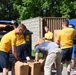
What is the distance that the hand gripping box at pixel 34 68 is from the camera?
23.4ft

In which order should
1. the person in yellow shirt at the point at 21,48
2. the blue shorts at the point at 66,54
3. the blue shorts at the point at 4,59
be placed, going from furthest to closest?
the blue shorts at the point at 66,54 < the person in yellow shirt at the point at 21,48 < the blue shorts at the point at 4,59

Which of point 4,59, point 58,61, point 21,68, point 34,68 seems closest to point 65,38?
point 58,61

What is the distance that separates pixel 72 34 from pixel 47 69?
1.76 m

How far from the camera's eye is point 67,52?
8484 millimetres

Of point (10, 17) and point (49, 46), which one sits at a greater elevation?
point (49, 46)

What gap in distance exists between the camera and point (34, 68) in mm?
7121

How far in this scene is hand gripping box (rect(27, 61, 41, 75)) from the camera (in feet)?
23.4

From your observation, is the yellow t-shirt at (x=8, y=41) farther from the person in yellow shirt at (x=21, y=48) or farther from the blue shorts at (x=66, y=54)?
the blue shorts at (x=66, y=54)

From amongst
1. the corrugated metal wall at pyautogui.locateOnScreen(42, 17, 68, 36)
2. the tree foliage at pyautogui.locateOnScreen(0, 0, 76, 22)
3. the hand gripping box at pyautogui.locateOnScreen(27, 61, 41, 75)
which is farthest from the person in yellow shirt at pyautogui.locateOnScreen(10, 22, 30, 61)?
the tree foliage at pyautogui.locateOnScreen(0, 0, 76, 22)

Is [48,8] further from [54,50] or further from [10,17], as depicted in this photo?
[54,50]

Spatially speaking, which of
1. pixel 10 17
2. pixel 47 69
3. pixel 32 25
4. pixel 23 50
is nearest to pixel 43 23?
pixel 32 25

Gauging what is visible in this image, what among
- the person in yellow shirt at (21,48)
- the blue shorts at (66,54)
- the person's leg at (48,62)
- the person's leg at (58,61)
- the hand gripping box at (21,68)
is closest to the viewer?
the hand gripping box at (21,68)

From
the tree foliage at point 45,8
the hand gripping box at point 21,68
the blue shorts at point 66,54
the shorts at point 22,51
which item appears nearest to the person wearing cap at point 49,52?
the hand gripping box at point 21,68

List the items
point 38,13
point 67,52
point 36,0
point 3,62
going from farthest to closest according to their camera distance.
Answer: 1. point 38,13
2. point 36,0
3. point 67,52
4. point 3,62
